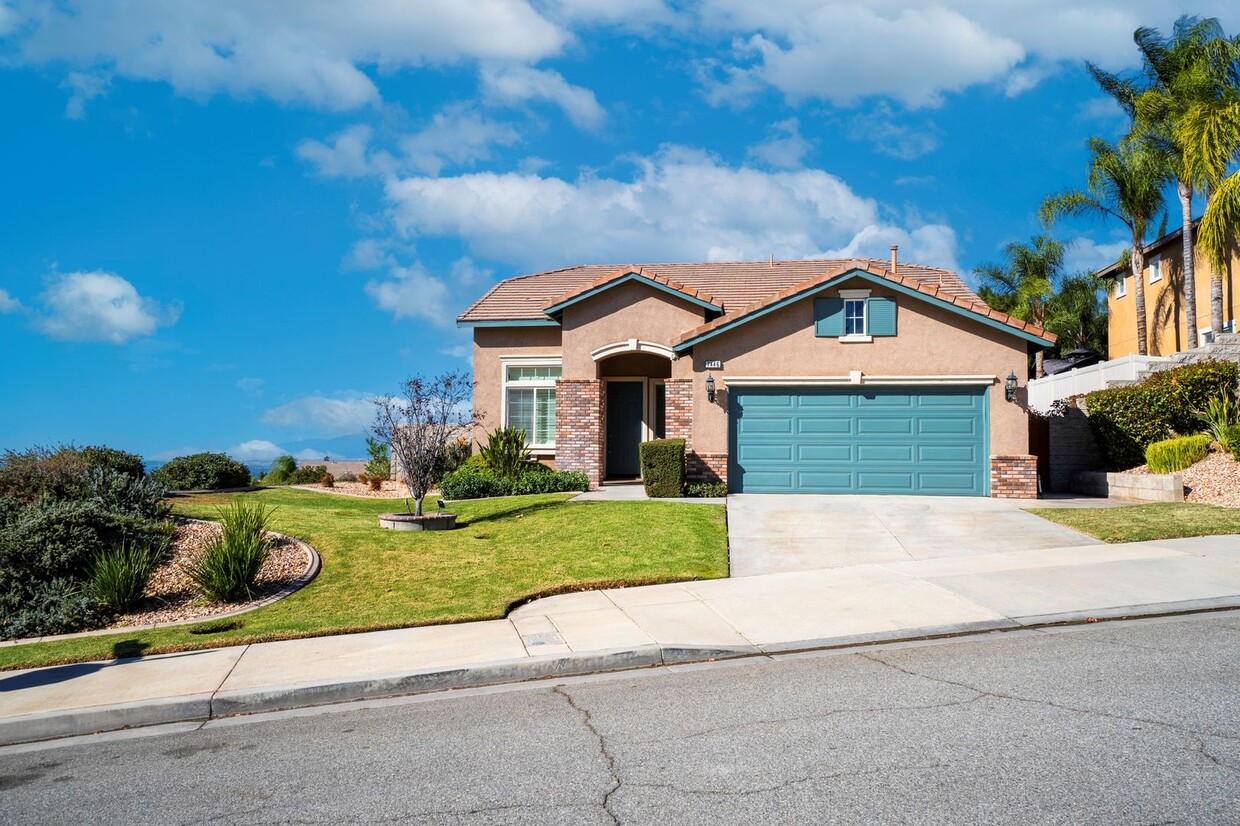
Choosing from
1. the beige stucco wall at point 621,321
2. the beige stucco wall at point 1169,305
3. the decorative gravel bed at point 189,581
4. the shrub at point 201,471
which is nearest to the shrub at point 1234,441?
the beige stucco wall at point 621,321

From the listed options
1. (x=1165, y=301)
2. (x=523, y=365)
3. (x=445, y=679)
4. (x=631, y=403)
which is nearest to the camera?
(x=445, y=679)

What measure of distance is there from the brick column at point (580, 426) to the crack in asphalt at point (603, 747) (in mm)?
13862

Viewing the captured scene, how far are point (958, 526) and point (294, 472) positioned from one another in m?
21.8

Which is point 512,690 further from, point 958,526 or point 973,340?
point 973,340

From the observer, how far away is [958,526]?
1420 cm

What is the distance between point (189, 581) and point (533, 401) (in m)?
12.3

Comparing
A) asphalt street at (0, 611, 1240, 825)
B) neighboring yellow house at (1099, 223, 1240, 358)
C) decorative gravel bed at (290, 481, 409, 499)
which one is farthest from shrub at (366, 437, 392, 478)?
neighboring yellow house at (1099, 223, 1240, 358)

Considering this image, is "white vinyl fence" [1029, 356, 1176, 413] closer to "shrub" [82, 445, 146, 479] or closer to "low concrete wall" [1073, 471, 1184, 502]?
"low concrete wall" [1073, 471, 1184, 502]

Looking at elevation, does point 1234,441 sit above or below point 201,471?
above

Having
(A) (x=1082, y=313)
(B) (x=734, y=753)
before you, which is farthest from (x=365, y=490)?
(A) (x=1082, y=313)

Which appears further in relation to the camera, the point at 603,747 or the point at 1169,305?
the point at 1169,305

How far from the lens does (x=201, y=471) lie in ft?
76.9

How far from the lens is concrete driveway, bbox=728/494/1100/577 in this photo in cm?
1227

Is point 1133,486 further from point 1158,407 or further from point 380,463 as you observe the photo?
point 380,463
